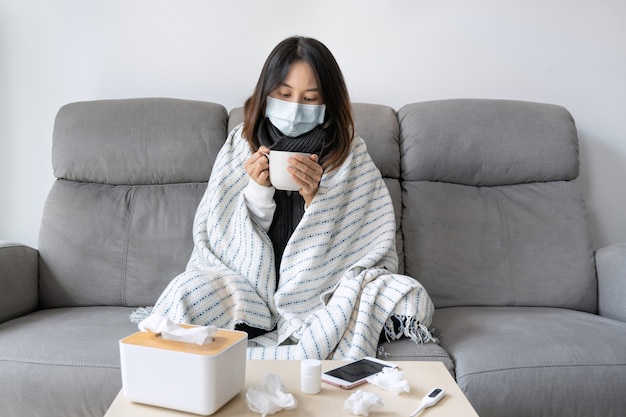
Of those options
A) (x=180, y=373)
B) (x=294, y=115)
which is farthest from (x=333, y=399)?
(x=294, y=115)

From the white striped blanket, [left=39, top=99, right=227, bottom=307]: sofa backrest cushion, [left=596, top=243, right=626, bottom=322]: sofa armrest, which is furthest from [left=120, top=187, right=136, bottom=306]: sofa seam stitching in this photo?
[left=596, top=243, right=626, bottom=322]: sofa armrest

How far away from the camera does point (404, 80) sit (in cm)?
212

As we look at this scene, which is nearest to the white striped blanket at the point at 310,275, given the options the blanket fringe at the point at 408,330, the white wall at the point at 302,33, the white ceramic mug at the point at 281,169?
the blanket fringe at the point at 408,330

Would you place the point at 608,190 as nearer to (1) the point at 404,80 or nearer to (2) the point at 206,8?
(1) the point at 404,80

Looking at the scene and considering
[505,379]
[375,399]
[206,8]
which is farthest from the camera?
[206,8]

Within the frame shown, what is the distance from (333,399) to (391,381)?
99 millimetres

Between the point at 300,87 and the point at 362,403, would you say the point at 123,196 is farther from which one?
the point at 362,403

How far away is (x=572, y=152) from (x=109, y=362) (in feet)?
4.97

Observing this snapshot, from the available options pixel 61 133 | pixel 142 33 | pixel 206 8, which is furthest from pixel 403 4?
pixel 61 133

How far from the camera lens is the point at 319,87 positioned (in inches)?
58.4

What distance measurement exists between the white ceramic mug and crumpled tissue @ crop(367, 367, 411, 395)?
474 mm

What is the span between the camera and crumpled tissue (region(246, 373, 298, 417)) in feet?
2.64

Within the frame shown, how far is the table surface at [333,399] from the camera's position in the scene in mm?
821

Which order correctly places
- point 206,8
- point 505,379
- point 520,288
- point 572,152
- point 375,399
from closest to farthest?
point 375,399
point 505,379
point 520,288
point 572,152
point 206,8
